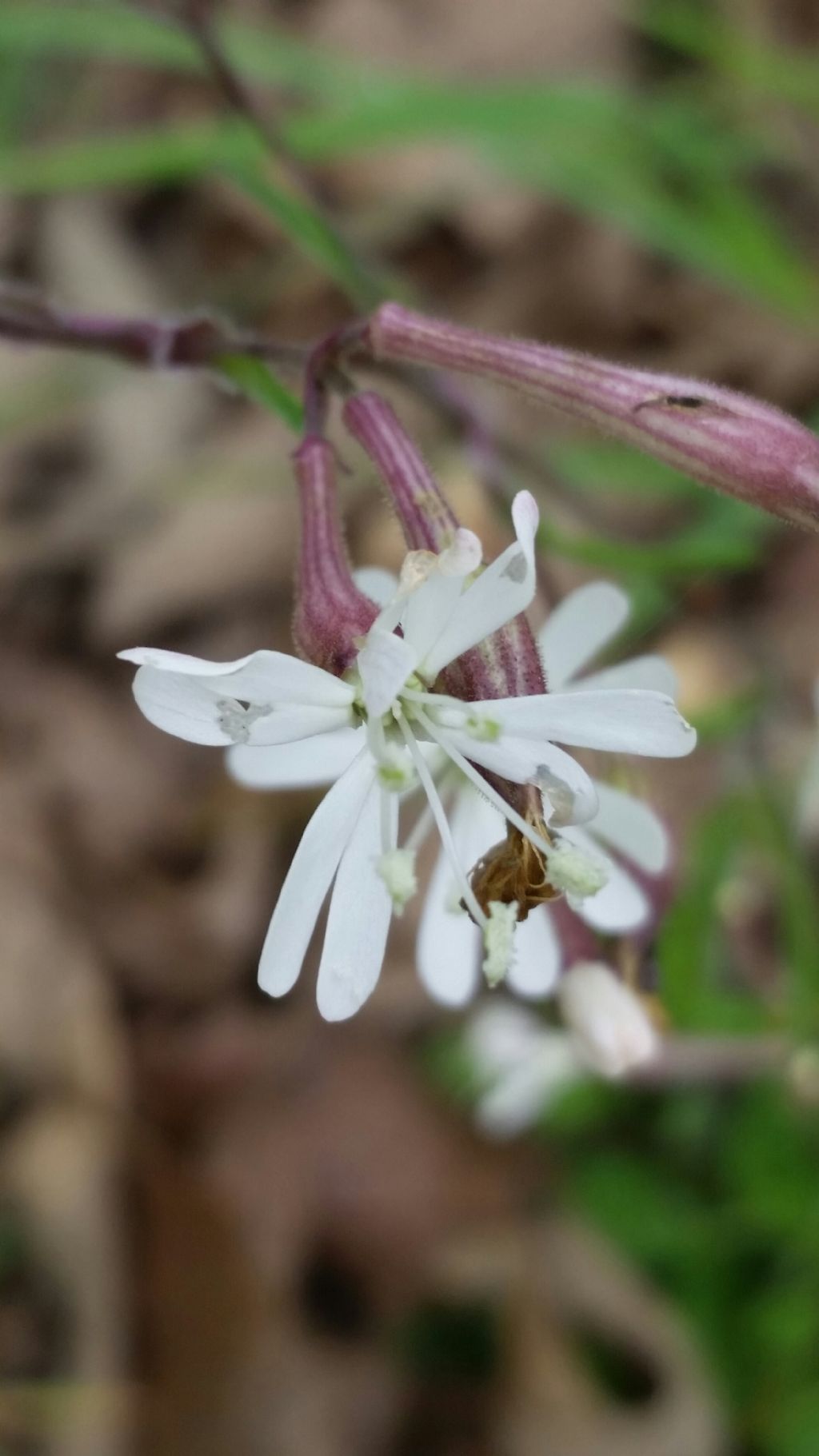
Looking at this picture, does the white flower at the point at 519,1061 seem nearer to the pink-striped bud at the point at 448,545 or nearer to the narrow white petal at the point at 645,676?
the narrow white petal at the point at 645,676

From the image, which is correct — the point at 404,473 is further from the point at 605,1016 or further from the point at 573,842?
the point at 605,1016

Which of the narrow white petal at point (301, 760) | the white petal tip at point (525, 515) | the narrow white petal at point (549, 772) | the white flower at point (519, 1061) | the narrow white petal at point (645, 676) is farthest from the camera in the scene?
the white flower at point (519, 1061)

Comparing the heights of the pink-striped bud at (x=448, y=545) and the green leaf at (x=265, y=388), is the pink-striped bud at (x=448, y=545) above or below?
below

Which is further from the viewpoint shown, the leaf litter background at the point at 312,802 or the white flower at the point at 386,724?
the leaf litter background at the point at 312,802

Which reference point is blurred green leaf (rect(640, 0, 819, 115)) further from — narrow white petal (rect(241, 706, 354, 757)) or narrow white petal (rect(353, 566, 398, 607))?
narrow white petal (rect(241, 706, 354, 757))

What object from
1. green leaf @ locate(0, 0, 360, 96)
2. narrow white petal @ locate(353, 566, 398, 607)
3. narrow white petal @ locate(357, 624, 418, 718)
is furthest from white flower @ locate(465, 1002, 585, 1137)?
green leaf @ locate(0, 0, 360, 96)

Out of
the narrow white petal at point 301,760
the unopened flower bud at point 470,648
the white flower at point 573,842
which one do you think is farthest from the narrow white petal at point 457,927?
the unopened flower bud at point 470,648

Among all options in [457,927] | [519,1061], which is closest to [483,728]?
[457,927]
